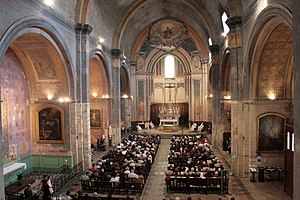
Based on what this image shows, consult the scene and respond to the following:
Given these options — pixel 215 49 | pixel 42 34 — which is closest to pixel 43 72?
pixel 42 34

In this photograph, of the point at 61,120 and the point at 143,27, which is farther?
the point at 143,27

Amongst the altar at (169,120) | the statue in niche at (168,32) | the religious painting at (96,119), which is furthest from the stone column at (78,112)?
the altar at (169,120)

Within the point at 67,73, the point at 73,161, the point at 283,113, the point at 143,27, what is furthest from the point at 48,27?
the point at 143,27

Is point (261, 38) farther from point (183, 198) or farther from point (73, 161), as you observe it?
point (73, 161)

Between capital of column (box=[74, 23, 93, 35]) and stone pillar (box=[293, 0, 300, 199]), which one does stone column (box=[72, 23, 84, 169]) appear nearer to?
capital of column (box=[74, 23, 93, 35])

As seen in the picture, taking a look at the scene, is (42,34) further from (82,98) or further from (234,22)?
(234,22)

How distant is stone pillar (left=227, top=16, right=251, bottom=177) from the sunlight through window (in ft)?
79.2

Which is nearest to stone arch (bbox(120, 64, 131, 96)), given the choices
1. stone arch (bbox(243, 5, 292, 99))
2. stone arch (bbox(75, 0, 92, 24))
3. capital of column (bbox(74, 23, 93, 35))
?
capital of column (bbox(74, 23, 93, 35))

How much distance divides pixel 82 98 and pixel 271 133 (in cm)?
1242

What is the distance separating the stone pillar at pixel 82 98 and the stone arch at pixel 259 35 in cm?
1068

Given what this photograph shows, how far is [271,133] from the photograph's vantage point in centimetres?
1431

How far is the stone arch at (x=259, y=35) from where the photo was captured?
9923 mm

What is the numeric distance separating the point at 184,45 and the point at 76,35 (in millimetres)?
20837

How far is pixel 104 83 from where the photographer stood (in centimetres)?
2397
